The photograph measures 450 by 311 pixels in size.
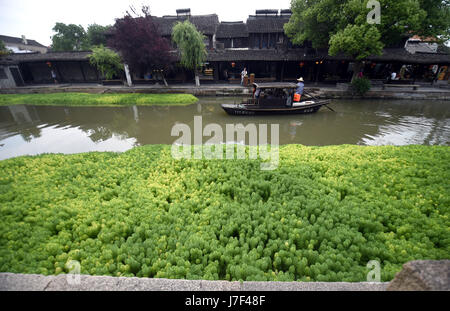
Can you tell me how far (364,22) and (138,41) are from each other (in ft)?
57.0

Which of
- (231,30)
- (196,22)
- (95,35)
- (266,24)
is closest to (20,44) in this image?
(95,35)

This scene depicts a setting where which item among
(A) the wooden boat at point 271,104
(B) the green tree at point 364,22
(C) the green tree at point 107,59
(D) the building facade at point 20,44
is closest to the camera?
(A) the wooden boat at point 271,104

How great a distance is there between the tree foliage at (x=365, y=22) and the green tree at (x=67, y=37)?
37.9m

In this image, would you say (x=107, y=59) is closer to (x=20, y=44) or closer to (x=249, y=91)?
(x=249, y=91)

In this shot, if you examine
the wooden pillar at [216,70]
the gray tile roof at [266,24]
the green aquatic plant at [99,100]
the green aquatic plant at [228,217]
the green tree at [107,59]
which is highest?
the gray tile roof at [266,24]

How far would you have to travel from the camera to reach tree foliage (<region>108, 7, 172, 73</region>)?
1623 cm

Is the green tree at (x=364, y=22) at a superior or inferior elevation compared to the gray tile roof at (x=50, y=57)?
superior

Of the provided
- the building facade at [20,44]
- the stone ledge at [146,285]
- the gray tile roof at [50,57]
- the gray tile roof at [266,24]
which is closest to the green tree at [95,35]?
the gray tile roof at [50,57]

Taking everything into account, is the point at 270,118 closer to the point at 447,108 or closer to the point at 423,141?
the point at 423,141

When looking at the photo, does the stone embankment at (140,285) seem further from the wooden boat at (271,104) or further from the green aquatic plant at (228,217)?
the wooden boat at (271,104)

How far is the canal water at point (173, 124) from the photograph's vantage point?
30.8 ft

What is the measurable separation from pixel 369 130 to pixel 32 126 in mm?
19530

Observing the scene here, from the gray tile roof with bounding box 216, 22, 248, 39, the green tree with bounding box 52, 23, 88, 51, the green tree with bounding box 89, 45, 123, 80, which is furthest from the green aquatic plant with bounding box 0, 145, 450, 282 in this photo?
the green tree with bounding box 52, 23, 88, 51
